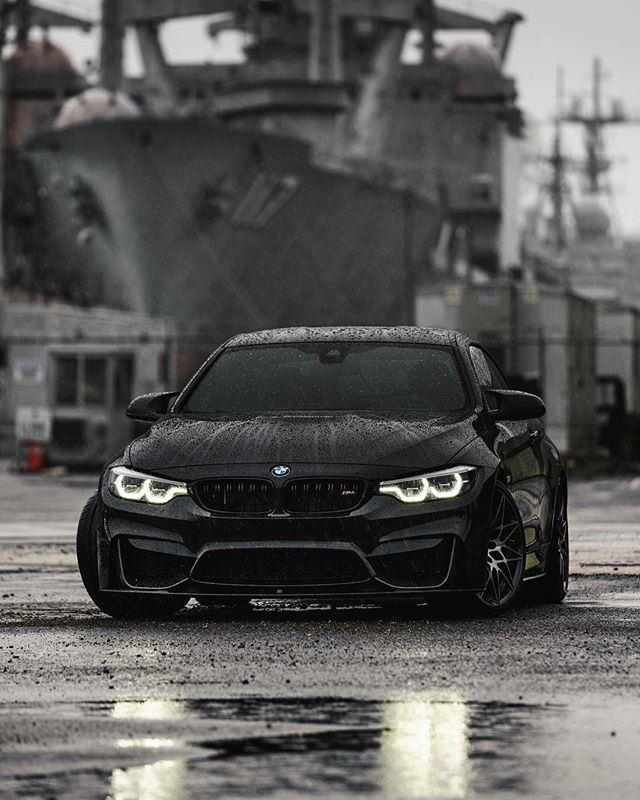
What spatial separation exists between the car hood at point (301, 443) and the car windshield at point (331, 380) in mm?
388

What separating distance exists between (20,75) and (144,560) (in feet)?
317

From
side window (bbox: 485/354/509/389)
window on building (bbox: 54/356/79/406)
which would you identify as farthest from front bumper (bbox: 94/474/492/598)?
window on building (bbox: 54/356/79/406)

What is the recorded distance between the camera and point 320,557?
10234 mm

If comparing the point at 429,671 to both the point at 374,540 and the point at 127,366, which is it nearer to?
the point at 374,540

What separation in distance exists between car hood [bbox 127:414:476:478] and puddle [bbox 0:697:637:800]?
2.75 meters

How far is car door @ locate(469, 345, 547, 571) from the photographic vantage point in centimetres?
1116

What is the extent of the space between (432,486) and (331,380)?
1.47 m

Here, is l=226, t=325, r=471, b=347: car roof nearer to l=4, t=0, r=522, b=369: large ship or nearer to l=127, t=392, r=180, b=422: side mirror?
l=127, t=392, r=180, b=422: side mirror

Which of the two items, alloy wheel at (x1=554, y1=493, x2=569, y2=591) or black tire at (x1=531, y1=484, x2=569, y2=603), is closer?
black tire at (x1=531, y1=484, x2=569, y2=603)

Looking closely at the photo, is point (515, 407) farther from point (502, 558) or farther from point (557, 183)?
point (557, 183)

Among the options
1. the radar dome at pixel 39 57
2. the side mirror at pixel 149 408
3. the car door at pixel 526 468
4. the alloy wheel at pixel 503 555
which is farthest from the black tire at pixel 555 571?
the radar dome at pixel 39 57

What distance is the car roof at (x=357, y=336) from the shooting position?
12039mm

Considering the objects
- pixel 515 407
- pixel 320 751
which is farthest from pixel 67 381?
pixel 320 751

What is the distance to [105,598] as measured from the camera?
10.8 metres
